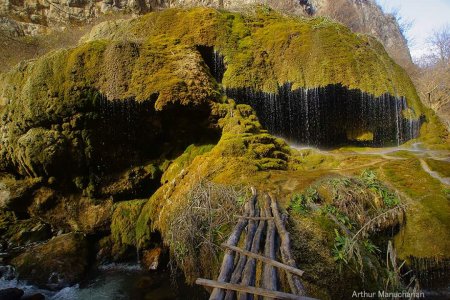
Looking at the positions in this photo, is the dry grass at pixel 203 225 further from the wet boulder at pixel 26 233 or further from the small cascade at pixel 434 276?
the wet boulder at pixel 26 233

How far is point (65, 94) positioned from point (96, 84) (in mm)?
867

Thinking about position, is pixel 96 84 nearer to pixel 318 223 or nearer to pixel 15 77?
pixel 15 77

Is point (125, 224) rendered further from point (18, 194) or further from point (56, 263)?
point (18, 194)

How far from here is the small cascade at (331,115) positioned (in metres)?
10.5

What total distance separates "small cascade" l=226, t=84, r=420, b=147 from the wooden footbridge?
6135 mm

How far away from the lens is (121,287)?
22.3 feet

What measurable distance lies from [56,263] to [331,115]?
945 cm

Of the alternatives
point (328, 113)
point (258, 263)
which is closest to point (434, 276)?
point (258, 263)

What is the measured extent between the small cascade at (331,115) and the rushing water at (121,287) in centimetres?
569

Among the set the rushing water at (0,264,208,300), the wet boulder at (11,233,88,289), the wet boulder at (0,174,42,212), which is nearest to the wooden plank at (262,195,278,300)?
the rushing water at (0,264,208,300)

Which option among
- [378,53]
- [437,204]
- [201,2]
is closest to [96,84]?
[437,204]

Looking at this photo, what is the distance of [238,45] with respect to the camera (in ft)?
34.6

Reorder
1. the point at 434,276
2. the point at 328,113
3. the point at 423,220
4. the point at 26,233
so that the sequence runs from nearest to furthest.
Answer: the point at 434,276 → the point at 423,220 → the point at 26,233 → the point at 328,113

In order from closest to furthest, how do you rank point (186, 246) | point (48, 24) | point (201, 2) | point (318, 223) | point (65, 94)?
1. point (318, 223)
2. point (186, 246)
3. point (65, 94)
4. point (48, 24)
5. point (201, 2)
